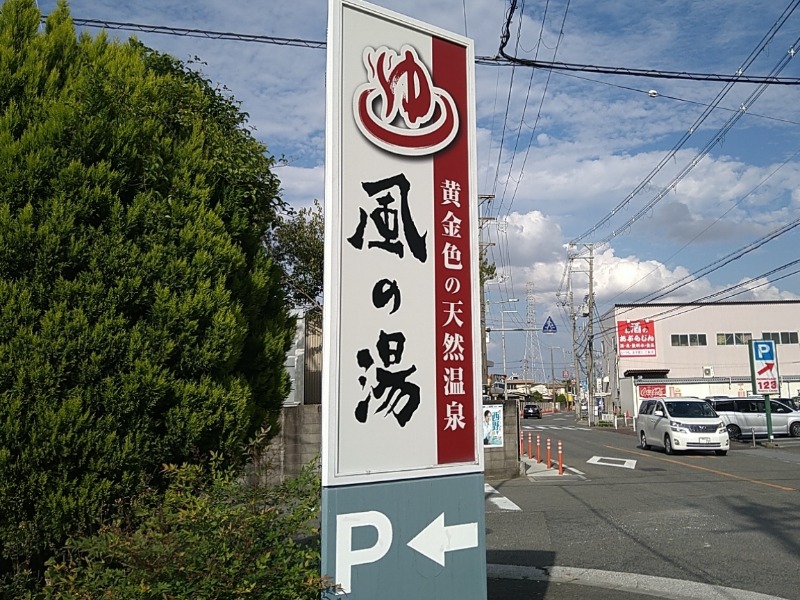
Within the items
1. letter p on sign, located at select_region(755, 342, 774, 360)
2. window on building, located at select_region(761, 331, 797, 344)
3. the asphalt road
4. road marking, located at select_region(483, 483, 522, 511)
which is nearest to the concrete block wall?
road marking, located at select_region(483, 483, 522, 511)

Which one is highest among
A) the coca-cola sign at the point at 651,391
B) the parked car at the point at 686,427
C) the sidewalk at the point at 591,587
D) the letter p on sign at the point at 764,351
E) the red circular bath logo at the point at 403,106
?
the red circular bath logo at the point at 403,106

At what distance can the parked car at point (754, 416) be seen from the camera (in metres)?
28.5

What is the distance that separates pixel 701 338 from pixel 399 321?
177 feet

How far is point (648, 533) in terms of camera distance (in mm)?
9344

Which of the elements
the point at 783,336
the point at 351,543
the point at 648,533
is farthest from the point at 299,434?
the point at 783,336

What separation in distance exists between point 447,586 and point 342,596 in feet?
2.29

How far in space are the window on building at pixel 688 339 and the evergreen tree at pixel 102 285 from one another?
175ft

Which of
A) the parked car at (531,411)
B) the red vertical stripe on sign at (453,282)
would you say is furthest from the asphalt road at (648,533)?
the parked car at (531,411)

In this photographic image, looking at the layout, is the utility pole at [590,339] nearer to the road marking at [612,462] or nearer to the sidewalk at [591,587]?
the road marking at [612,462]

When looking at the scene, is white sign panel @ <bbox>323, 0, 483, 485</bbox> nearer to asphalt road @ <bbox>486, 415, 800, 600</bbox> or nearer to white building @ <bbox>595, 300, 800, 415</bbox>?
asphalt road @ <bbox>486, 415, 800, 600</bbox>

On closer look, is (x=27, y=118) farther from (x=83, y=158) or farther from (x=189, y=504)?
(x=189, y=504)

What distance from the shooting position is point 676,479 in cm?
1527

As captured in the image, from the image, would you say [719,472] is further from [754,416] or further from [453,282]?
[453,282]

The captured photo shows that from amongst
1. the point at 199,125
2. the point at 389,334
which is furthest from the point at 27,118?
the point at 389,334
